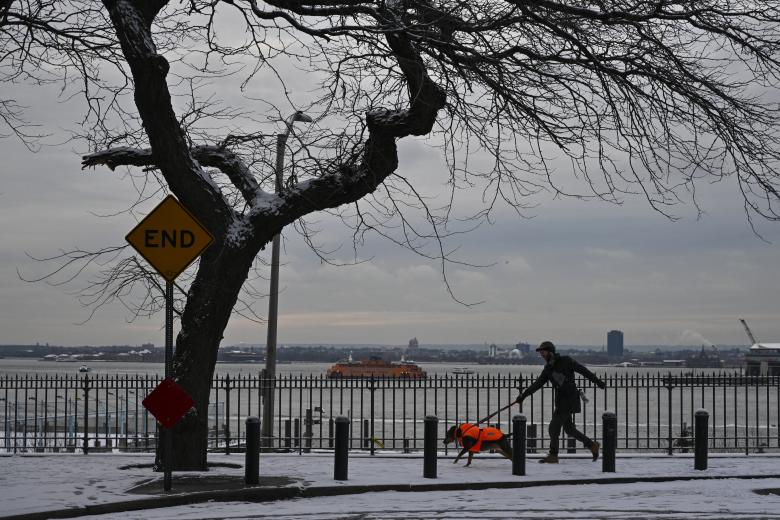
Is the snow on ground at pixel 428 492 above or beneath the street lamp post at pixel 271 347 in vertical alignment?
beneath

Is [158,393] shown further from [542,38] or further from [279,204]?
[542,38]

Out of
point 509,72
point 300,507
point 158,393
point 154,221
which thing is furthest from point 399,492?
point 509,72

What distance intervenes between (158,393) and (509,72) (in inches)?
259

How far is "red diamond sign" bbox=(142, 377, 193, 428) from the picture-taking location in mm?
12547

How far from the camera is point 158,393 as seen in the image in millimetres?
12555

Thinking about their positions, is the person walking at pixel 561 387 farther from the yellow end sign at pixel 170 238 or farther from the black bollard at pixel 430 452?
the yellow end sign at pixel 170 238

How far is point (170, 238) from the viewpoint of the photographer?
12.8 m

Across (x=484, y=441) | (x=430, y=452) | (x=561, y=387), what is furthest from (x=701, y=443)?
(x=430, y=452)

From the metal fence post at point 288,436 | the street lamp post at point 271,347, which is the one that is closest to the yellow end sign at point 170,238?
the metal fence post at point 288,436

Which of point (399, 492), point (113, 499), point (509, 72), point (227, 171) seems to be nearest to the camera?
point (113, 499)

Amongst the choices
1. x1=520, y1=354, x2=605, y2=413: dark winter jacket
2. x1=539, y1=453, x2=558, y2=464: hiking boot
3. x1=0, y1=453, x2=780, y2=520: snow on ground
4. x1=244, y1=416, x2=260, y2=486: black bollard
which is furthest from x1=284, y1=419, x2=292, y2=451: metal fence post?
x1=244, y1=416, x2=260, y2=486: black bollard

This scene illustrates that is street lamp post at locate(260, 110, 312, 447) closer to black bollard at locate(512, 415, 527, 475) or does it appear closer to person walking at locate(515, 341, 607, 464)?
person walking at locate(515, 341, 607, 464)

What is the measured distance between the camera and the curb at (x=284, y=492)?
464 inches

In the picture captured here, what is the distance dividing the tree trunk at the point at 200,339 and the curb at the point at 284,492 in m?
2.34
